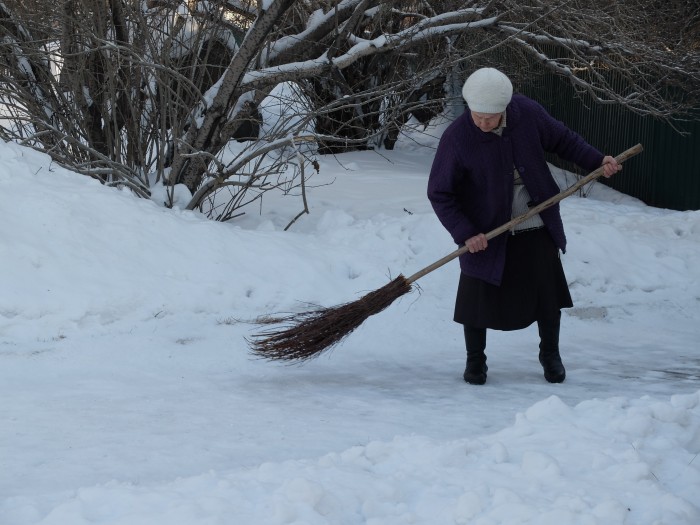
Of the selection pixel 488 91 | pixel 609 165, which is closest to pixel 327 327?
pixel 488 91

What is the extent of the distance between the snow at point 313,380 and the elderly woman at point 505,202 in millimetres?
444

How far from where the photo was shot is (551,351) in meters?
5.18

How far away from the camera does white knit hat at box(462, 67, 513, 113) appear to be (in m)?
4.61

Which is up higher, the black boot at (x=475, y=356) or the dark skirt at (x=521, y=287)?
the dark skirt at (x=521, y=287)

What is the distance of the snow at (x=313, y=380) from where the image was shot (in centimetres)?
327

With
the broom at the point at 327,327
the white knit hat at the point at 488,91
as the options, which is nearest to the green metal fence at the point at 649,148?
the broom at the point at 327,327

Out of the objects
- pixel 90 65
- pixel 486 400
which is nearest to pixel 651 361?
pixel 486 400

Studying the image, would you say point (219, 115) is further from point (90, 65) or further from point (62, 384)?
point (62, 384)

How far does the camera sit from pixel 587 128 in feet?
42.4

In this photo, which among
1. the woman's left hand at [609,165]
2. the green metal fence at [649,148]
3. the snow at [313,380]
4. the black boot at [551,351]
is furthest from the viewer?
the green metal fence at [649,148]

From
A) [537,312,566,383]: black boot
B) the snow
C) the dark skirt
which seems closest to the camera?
the snow

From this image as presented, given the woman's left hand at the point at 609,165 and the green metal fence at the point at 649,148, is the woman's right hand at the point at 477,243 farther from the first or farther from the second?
the green metal fence at the point at 649,148

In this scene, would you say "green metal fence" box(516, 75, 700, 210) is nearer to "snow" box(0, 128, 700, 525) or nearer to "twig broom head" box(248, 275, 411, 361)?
"snow" box(0, 128, 700, 525)

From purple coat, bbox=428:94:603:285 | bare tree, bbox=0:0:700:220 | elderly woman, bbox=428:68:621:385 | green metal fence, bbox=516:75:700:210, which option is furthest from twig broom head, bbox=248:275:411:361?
green metal fence, bbox=516:75:700:210
